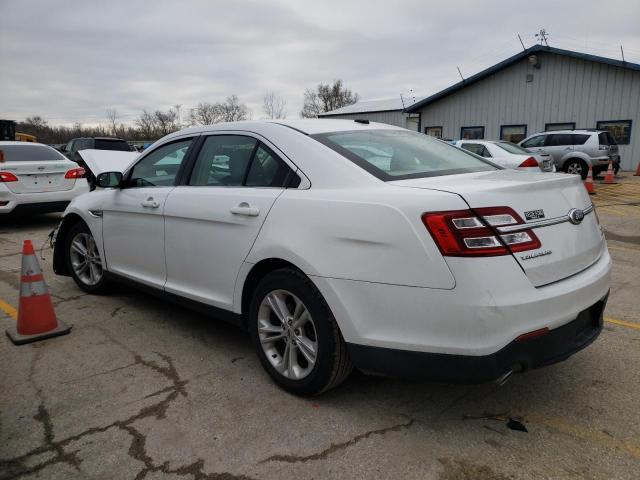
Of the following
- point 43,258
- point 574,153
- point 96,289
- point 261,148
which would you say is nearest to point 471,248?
point 261,148

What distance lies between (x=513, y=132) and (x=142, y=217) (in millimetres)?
22011

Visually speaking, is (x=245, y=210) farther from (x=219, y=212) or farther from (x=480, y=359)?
(x=480, y=359)

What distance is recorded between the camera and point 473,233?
222cm

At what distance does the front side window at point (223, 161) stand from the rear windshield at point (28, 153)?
7028 millimetres

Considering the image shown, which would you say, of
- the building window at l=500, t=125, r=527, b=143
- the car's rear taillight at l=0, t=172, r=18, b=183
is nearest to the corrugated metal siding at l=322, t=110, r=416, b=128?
the building window at l=500, t=125, r=527, b=143

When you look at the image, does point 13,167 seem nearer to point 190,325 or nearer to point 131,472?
point 190,325

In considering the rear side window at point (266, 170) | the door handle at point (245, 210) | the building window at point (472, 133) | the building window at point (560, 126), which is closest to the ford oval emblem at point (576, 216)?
the rear side window at point (266, 170)

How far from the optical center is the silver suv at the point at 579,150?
16.5m

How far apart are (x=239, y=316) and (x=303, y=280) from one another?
688 mm

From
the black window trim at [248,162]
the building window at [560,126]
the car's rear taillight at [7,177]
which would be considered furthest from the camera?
the building window at [560,126]

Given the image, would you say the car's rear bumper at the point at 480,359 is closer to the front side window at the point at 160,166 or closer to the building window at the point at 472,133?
the front side window at the point at 160,166

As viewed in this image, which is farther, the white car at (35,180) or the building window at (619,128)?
the building window at (619,128)

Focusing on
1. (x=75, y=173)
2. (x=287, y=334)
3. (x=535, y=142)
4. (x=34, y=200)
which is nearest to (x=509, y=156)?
(x=535, y=142)

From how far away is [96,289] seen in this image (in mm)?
4867
